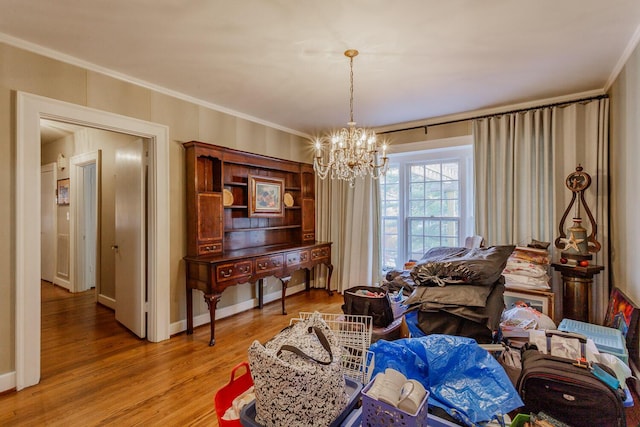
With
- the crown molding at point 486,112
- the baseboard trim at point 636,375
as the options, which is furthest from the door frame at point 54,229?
the baseboard trim at point 636,375

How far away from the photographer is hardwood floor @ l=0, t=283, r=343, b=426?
6.50 ft

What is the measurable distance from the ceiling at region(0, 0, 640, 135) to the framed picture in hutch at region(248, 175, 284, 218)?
1.08 metres

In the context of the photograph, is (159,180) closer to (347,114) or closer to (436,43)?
(347,114)

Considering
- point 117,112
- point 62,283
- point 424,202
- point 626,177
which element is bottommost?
point 62,283

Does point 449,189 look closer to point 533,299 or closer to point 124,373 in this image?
point 533,299

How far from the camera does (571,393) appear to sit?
1092 mm

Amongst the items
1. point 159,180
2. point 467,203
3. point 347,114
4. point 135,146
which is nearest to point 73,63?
point 135,146

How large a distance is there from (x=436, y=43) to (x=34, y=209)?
3272mm

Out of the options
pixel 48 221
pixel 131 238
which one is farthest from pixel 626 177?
pixel 48 221

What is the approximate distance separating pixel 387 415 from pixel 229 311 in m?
3.36

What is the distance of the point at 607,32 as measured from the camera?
210 cm

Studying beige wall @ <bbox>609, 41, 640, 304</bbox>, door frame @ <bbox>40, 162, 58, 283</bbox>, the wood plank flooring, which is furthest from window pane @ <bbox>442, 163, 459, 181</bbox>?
door frame @ <bbox>40, 162, 58, 283</bbox>

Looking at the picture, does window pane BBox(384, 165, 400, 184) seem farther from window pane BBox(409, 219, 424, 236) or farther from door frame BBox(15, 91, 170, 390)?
door frame BBox(15, 91, 170, 390)

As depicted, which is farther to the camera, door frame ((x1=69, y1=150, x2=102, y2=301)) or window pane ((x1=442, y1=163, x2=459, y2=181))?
door frame ((x1=69, y1=150, x2=102, y2=301))
